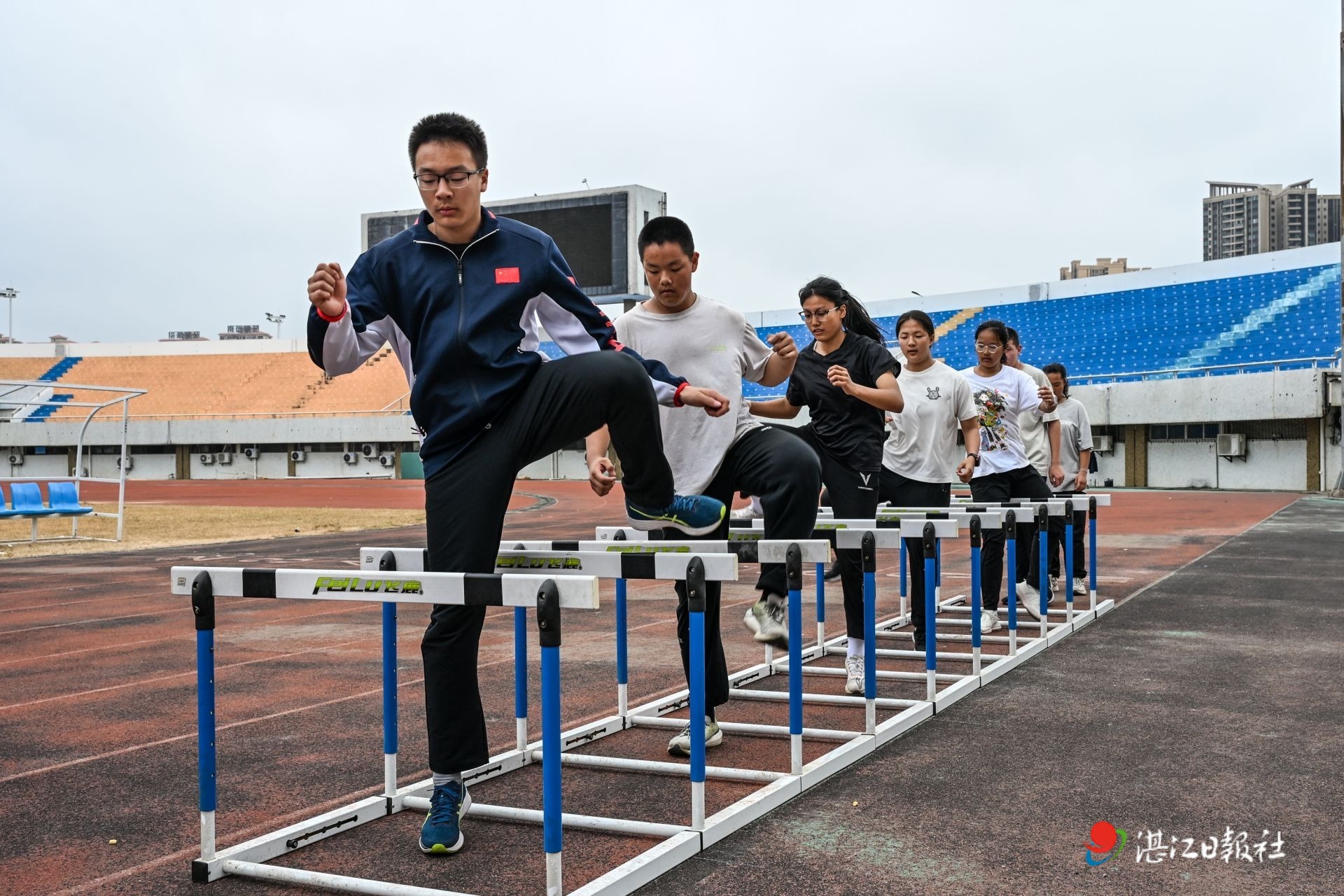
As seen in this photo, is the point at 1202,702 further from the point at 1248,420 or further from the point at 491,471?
the point at 1248,420

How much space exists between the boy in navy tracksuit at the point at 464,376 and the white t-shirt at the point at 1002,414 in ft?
16.4

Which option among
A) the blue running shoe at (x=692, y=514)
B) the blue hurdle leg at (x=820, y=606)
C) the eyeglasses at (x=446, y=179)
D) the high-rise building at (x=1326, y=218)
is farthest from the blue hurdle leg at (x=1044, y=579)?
the high-rise building at (x=1326, y=218)

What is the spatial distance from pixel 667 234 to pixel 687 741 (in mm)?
1914

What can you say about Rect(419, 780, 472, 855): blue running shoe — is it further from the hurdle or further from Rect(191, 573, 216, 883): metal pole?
Rect(191, 573, 216, 883): metal pole

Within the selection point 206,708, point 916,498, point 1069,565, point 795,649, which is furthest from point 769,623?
point 1069,565

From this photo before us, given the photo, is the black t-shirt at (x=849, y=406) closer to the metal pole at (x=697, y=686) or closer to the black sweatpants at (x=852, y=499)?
the black sweatpants at (x=852, y=499)

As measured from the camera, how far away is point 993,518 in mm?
5918

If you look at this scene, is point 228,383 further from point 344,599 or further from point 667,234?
point 344,599

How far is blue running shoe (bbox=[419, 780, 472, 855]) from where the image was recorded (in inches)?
125

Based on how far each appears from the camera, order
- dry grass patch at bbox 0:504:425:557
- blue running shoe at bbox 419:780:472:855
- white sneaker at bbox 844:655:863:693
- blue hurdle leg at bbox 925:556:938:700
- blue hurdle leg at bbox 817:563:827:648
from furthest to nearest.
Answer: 1. dry grass patch at bbox 0:504:425:557
2. blue hurdle leg at bbox 817:563:827:648
3. white sneaker at bbox 844:655:863:693
4. blue hurdle leg at bbox 925:556:938:700
5. blue running shoe at bbox 419:780:472:855

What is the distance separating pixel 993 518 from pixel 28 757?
4578mm

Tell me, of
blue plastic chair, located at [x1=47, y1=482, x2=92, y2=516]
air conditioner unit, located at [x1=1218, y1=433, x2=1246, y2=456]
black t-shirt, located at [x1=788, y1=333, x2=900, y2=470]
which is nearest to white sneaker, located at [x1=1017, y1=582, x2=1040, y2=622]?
black t-shirt, located at [x1=788, y1=333, x2=900, y2=470]

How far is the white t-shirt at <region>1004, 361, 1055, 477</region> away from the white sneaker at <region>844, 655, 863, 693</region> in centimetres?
368

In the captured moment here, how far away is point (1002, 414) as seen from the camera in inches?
305
